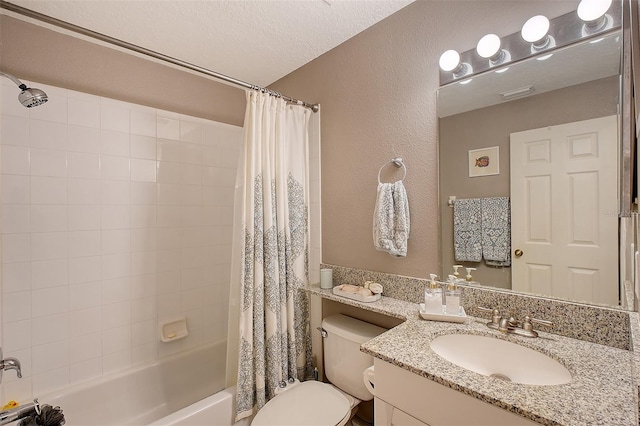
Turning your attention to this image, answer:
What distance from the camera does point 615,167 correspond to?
93 cm

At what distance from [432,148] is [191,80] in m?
1.84

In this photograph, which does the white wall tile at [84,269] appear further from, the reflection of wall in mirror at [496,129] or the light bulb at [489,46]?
the light bulb at [489,46]

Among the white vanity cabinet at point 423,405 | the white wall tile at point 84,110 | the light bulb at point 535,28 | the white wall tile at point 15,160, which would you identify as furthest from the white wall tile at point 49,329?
the light bulb at point 535,28

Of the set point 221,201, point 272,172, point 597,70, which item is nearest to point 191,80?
point 221,201

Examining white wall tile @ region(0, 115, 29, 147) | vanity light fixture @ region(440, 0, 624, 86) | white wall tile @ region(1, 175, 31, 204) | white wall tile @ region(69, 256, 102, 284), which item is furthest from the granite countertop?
white wall tile @ region(0, 115, 29, 147)

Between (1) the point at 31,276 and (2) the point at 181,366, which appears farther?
(2) the point at 181,366

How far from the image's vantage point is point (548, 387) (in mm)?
715

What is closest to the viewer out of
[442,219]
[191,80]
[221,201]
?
[442,219]

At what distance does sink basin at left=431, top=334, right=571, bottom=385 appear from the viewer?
882 millimetres

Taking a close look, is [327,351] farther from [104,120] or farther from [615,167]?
[104,120]

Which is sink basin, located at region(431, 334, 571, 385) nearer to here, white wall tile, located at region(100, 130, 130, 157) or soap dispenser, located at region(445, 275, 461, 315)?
soap dispenser, located at region(445, 275, 461, 315)

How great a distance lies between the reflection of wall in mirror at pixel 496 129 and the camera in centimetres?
98

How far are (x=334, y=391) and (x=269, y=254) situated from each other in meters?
0.79

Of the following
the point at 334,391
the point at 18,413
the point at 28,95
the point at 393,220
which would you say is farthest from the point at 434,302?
the point at 28,95
